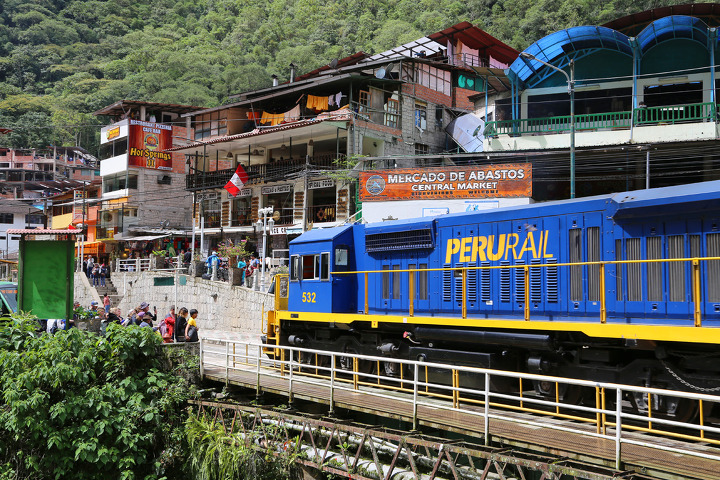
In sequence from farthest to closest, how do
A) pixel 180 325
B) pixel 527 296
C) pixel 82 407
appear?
pixel 180 325 < pixel 82 407 < pixel 527 296

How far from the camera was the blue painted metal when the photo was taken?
10.1 metres

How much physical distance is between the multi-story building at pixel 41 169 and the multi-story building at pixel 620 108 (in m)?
60.7

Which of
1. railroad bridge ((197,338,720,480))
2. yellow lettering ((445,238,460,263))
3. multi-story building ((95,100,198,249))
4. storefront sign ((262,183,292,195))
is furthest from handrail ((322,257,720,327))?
multi-story building ((95,100,198,249))

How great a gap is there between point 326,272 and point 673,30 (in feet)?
63.4

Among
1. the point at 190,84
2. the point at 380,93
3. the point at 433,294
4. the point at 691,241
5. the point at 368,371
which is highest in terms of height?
the point at 190,84

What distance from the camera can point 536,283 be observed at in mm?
11922

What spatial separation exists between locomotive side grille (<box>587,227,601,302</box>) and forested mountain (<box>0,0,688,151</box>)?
45304 mm

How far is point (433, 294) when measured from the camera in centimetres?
1367

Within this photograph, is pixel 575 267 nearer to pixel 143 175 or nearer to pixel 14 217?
pixel 143 175

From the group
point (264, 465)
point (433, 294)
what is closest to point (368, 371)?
point (433, 294)

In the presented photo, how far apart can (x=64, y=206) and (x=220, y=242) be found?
27.2 metres

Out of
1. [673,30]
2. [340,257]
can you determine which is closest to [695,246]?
[340,257]

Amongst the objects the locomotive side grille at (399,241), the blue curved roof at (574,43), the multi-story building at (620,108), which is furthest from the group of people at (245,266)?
the blue curved roof at (574,43)

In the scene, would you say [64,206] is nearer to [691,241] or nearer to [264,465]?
[264,465]
